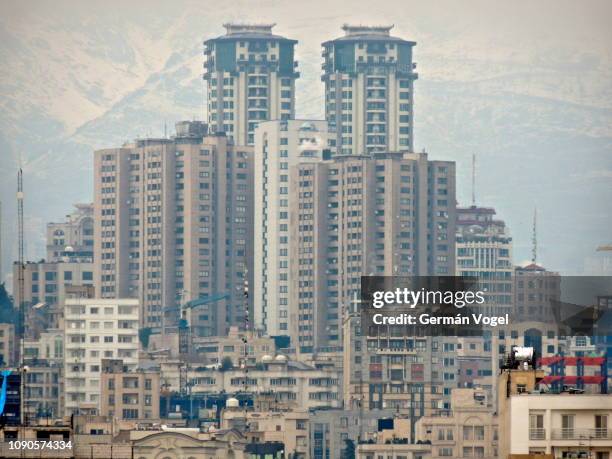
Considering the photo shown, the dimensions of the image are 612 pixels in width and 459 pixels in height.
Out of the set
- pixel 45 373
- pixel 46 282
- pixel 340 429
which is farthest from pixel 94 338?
pixel 340 429

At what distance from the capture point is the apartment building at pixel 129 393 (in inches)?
5979

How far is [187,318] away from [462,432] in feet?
240

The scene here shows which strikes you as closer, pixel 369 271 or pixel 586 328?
pixel 586 328

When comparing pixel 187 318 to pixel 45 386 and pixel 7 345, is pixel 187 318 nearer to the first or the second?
pixel 7 345

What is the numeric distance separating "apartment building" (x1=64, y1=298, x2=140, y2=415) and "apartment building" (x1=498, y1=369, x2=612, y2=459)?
108189mm

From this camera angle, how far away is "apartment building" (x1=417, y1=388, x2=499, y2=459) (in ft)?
390

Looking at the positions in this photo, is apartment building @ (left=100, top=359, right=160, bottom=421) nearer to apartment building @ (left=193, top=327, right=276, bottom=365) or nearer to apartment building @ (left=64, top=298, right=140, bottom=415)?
apartment building @ (left=64, top=298, right=140, bottom=415)

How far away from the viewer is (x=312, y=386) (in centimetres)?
16962

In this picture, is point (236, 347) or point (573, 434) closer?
point (573, 434)

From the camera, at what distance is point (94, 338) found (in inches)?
6619

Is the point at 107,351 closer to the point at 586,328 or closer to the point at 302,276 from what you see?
the point at 302,276

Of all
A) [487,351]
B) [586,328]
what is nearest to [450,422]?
[586,328]

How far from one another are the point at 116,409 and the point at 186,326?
3877cm

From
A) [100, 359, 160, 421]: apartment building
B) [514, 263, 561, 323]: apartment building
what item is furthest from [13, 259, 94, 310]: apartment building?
[100, 359, 160, 421]: apartment building
